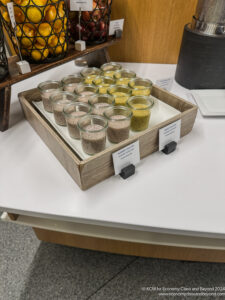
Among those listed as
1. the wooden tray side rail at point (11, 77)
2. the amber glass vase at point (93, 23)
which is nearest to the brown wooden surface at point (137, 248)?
the wooden tray side rail at point (11, 77)

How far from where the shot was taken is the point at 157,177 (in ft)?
2.28

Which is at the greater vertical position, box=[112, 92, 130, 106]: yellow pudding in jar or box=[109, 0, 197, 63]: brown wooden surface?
box=[109, 0, 197, 63]: brown wooden surface

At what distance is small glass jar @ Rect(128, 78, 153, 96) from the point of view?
843 mm

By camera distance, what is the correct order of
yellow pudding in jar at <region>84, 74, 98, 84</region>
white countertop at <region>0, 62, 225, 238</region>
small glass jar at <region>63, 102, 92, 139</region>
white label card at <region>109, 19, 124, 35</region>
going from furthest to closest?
white label card at <region>109, 19, 124, 35</region> < yellow pudding in jar at <region>84, 74, 98, 84</region> < small glass jar at <region>63, 102, 92, 139</region> < white countertop at <region>0, 62, 225, 238</region>

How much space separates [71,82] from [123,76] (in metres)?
0.22

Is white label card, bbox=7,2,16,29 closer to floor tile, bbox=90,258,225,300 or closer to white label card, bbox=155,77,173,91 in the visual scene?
white label card, bbox=155,77,173,91

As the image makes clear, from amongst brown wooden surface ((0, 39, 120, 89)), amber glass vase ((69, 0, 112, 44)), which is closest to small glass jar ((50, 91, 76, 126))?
brown wooden surface ((0, 39, 120, 89))

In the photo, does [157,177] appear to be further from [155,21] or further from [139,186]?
[155,21]

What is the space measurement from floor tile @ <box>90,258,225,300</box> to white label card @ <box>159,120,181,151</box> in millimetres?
735

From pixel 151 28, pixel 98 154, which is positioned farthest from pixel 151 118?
pixel 151 28

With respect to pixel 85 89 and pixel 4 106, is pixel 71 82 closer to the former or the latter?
pixel 85 89

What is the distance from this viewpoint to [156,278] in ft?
3.68

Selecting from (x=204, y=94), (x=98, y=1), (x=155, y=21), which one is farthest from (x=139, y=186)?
(x=155, y=21)

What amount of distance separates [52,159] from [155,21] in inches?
36.7
